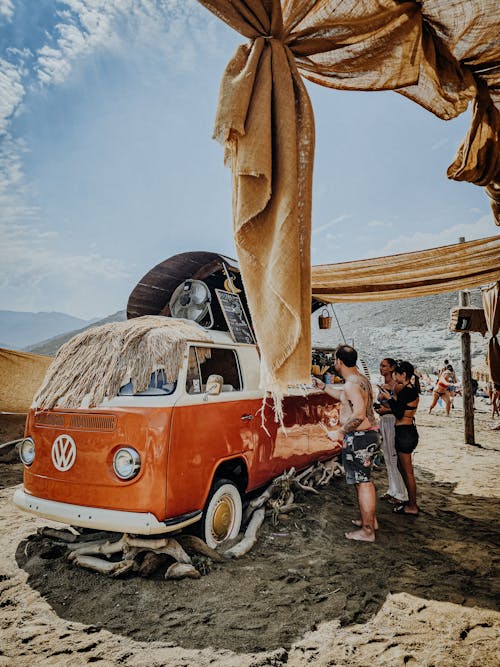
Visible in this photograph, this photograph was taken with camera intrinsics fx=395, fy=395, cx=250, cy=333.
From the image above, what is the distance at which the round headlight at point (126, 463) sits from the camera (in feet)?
10.4

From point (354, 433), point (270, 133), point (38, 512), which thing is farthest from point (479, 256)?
point (38, 512)

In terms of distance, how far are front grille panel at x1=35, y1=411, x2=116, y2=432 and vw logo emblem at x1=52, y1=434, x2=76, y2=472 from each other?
11cm

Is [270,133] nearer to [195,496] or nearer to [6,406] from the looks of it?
[195,496]

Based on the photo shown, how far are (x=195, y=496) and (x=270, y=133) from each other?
2.95 metres

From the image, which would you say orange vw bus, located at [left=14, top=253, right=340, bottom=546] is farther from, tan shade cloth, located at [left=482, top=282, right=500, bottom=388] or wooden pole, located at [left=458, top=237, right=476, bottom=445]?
wooden pole, located at [left=458, top=237, right=476, bottom=445]

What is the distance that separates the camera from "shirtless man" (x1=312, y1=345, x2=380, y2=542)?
4.23m

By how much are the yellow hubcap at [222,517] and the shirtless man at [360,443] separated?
1289 mm

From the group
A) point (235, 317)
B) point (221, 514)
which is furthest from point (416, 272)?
point (221, 514)

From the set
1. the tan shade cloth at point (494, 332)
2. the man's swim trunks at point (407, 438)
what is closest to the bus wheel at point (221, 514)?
the man's swim trunks at point (407, 438)

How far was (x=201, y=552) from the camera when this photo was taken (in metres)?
3.62

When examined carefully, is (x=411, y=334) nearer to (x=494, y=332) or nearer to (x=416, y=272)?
(x=494, y=332)

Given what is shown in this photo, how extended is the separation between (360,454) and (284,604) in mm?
A: 1713

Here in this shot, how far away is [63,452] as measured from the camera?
3.44m

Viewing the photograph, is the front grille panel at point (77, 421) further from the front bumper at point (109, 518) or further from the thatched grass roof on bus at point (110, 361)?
the front bumper at point (109, 518)
